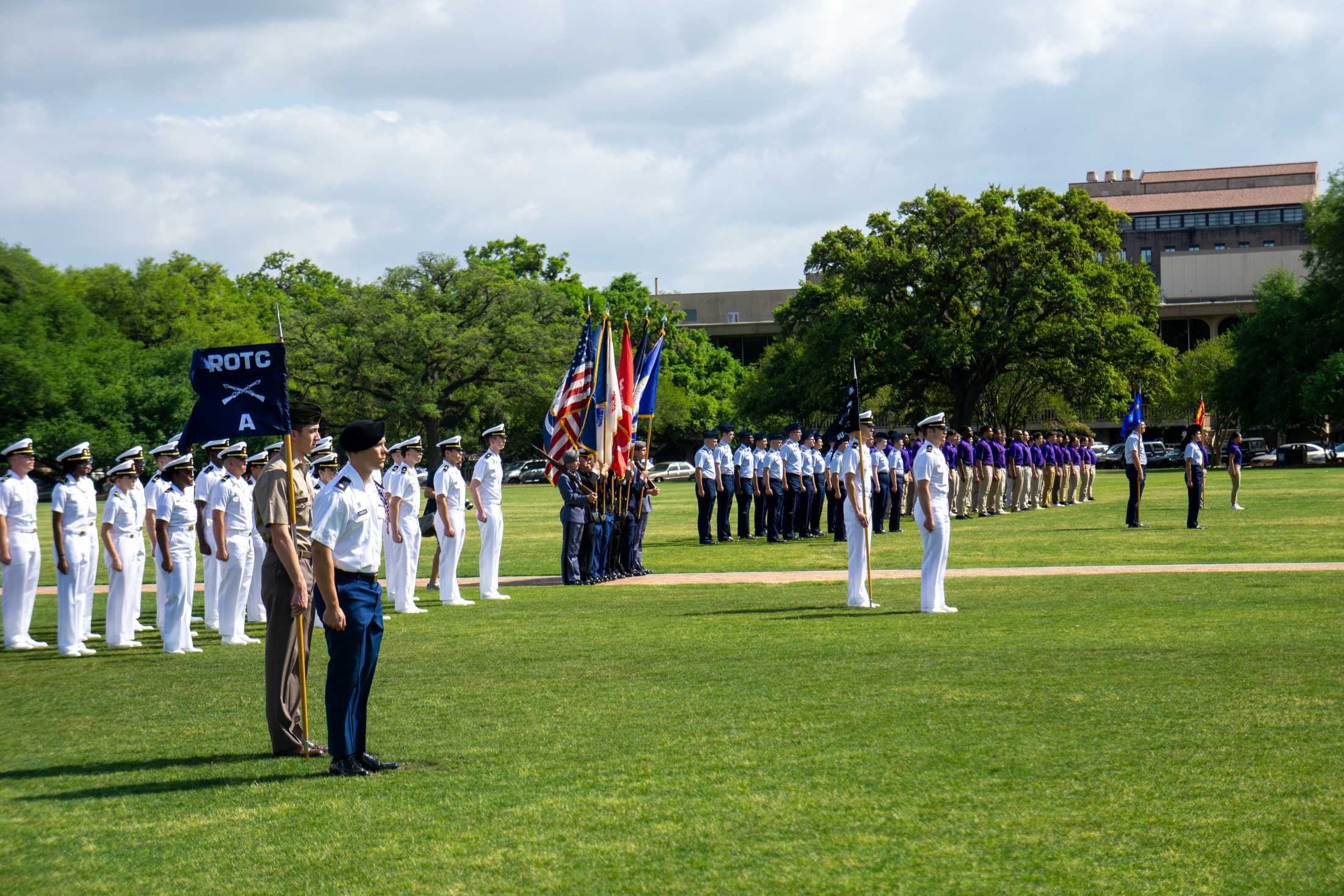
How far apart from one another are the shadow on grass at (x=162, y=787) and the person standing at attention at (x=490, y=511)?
893cm

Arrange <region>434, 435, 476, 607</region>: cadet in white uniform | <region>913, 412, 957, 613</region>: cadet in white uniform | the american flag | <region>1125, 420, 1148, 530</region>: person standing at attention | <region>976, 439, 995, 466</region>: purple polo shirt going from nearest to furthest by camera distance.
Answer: <region>913, 412, 957, 613</region>: cadet in white uniform → <region>434, 435, 476, 607</region>: cadet in white uniform → the american flag → <region>1125, 420, 1148, 530</region>: person standing at attention → <region>976, 439, 995, 466</region>: purple polo shirt

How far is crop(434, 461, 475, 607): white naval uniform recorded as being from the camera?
52.7 feet

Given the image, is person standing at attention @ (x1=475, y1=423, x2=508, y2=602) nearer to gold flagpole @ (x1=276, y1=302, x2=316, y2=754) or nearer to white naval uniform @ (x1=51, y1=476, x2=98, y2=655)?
white naval uniform @ (x1=51, y1=476, x2=98, y2=655)

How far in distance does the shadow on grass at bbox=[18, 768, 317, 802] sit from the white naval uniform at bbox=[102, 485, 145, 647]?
634 centimetres

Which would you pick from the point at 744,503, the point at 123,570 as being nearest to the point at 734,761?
the point at 123,570

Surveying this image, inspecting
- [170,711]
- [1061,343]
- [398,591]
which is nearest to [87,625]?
[398,591]

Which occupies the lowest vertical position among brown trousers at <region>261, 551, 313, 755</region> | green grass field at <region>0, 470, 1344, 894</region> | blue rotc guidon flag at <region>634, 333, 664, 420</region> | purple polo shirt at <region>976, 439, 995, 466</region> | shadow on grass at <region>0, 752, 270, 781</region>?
shadow on grass at <region>0, 752, 270, 781</region>

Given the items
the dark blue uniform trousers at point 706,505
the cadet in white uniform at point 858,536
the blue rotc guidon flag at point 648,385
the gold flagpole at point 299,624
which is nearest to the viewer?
the gold flagpole at point 299,624

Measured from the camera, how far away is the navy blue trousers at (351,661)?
7.21 m

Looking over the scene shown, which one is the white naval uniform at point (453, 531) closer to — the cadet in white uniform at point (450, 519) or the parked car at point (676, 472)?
the cadet in white uniform at point (450, 519)

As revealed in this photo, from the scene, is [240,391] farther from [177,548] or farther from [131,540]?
[131,540]

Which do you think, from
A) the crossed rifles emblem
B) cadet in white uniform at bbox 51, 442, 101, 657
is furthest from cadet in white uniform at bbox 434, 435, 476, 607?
the crossed rifles emblem

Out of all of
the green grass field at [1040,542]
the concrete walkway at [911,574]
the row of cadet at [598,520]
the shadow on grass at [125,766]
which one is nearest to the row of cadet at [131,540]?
the row of cadet at [598,520]

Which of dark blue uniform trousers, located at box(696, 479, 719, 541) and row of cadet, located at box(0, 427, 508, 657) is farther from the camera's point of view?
dark blue uniform trousers, located at box(696, 479, 719, 541)
